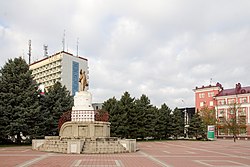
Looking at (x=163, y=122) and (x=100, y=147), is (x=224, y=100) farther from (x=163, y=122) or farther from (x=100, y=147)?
(x=100, y=147)

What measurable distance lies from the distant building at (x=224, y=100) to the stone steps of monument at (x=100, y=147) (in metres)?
41.7

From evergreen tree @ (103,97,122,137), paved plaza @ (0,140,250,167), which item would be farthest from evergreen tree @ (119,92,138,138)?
paved plaza @ (0,140,250,167)

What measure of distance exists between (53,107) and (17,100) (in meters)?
4.81

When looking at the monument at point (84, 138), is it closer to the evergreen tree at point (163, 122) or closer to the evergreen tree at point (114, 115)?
the evergreen tree at point (114, 115)

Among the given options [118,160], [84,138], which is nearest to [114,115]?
[84,138]

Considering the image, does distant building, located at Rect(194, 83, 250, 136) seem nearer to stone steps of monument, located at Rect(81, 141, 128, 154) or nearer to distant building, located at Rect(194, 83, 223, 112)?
distant building, located at Rect(194, 83, 223, 112)

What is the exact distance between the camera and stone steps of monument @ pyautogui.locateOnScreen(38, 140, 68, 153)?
709 inches

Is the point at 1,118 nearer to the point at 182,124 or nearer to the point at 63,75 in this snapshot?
the point at 182,124

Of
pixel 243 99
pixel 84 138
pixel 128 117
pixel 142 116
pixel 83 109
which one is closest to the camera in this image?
pixel 84 138

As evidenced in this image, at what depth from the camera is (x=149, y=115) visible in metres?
41.9

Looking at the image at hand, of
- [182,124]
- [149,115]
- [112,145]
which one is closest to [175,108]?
[182,124]

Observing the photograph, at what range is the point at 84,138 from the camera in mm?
19828

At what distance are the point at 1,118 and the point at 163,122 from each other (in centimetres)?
2654

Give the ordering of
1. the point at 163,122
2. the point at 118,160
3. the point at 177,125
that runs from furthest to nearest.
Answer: the point at 177,125 < the point at 163,122 < the point at 118,160
